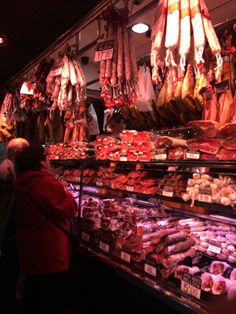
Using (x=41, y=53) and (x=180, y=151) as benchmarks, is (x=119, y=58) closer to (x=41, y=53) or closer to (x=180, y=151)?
(x=180, y=151)

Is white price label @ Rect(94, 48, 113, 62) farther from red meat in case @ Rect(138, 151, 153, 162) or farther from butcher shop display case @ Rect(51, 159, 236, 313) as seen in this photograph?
butcher shop display case @ Rect(51, 159, 236, 313)

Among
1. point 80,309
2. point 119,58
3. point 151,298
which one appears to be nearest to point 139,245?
point 151,298

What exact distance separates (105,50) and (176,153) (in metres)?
1.00

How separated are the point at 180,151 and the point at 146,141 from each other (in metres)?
0.50

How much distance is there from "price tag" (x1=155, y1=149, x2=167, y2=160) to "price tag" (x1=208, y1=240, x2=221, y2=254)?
739 mm

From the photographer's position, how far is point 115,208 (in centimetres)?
331

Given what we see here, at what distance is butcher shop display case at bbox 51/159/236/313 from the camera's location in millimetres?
2141

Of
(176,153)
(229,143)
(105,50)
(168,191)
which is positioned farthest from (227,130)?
(105,50)

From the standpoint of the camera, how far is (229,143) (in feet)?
6.96

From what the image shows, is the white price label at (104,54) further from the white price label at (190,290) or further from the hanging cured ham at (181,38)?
the white price label at (190,290)

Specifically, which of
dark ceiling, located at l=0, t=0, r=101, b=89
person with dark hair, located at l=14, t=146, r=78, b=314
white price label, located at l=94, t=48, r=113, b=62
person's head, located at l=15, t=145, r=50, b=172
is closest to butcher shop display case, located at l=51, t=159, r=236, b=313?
person with dark hair, located at l=14, t=146, r=78, b=314

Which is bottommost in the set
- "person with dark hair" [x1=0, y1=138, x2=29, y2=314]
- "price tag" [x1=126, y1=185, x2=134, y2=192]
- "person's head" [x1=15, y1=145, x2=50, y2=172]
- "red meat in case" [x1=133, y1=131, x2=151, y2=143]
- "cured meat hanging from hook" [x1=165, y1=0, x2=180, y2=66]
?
"person with dark hair" [x1=0, y1=138, x2=29, y2=314]

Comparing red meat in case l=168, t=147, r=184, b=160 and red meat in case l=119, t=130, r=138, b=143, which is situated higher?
red meat in case l=119, t=130, r=138, b=143

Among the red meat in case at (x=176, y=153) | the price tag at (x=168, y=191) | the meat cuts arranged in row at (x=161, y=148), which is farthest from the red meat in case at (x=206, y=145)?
the price tag at (x=168, y=191)
